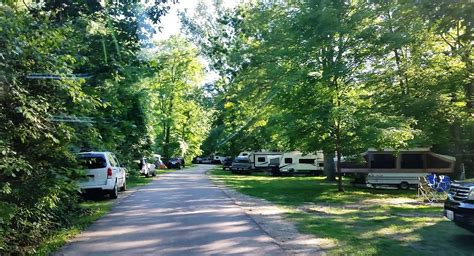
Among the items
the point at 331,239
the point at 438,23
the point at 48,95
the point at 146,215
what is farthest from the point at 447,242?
the point at 48,95

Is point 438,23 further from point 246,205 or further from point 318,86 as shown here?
point 318,86

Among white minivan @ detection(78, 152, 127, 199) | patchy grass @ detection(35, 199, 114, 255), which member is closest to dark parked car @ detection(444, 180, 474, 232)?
patchy grass @ detection(35, 199, 114, 255)

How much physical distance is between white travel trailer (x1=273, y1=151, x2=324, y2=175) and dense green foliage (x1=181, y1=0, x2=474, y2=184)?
44.7 ft

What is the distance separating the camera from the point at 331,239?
31.0 ft

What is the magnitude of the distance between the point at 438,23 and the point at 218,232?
5.82 meters

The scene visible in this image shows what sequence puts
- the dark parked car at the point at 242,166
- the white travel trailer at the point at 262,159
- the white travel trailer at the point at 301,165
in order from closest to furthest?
the white travel trailer at the point at 301,165 < the dark parked car at the point at 242,166 < the white travel trailer at the point at 262,159

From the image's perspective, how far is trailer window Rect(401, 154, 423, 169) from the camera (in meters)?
27.1

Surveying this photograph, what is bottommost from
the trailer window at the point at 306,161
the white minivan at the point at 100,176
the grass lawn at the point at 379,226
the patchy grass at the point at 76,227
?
the grass lawn at the point at 379,226

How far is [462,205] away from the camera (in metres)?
9.15

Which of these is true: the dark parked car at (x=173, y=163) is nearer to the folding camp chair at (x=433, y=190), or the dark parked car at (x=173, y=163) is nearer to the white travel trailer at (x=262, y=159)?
the white travel trailer at (x=262, y=159)

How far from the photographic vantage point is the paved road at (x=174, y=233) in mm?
8148

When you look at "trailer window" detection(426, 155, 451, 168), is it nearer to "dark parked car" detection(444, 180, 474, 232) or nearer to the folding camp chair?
the folding camp chair

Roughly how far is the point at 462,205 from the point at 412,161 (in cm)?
1900

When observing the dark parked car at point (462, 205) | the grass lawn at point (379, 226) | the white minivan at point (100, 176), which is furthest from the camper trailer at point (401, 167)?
the dark parked car at point (462, 205)
